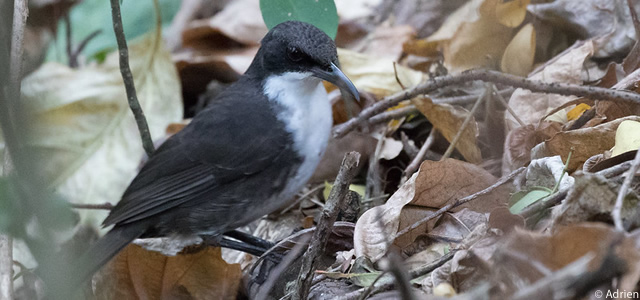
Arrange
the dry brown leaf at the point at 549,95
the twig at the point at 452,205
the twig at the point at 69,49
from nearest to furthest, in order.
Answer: the twig at the point at 452,205 → the dry brown leaf at the point at 549,95 → the twig at the point at 69,49

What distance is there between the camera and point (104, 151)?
4.46 m

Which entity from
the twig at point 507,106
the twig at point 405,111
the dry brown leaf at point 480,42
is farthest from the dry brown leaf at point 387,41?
the twig at point 507,106

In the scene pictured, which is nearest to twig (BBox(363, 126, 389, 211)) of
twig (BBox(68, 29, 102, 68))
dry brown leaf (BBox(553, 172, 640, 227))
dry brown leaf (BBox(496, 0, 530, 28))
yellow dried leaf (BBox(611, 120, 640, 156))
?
dry brown leaf (BBox(496, 0, 530, 28))

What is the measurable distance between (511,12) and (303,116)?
142 centimetres

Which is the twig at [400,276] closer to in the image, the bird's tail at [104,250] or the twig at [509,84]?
the twig at [509,84]

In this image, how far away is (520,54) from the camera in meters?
3.77

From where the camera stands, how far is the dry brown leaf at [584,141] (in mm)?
2643

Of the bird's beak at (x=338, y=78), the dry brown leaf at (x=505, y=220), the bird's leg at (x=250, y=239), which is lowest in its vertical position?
the bird's leg at (x=250, y=239)

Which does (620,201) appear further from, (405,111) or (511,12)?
(511,12)

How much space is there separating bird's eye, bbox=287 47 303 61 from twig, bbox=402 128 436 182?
73 centimetres

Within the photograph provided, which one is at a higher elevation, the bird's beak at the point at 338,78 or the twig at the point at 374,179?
the bird's beak at the point at 338,78

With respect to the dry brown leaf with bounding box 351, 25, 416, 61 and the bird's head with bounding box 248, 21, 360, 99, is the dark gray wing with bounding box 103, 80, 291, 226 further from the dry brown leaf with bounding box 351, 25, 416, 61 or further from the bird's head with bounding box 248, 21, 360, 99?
the dry brown leaf with bounding box 351, 25, 416, 61

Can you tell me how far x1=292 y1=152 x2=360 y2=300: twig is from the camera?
2248mm

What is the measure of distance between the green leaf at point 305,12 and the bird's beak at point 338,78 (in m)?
0.19
